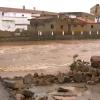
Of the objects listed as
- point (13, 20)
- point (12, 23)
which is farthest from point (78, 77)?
point (13, 20)

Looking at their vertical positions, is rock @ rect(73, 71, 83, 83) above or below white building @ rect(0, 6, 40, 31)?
below

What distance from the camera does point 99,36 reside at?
6575cm

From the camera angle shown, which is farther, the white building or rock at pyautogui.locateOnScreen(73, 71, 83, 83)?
the white building

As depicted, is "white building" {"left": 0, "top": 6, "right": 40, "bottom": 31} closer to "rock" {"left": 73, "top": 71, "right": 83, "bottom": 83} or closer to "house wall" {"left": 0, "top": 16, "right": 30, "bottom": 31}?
"house wall" {"left": 0, "top": 16, "right": 30, "bottom": 31}

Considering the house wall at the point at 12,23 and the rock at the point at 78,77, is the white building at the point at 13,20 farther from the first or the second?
the rock at the point at 78,77

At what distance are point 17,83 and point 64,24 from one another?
48.0 meters

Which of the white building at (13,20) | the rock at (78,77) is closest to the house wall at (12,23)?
the white building at (13,20)

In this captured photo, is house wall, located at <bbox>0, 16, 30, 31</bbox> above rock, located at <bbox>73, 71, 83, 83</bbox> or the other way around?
above

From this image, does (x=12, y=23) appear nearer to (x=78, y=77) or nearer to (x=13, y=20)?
(x=13, y=20)

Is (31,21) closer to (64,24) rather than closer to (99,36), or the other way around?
(64,24)

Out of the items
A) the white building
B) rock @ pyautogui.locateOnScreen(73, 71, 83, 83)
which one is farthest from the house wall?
rock @ pyautogui.locateOnScreen(73, 71, 83, 83)

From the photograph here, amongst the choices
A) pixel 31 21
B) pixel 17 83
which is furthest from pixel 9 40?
pixel 17 83

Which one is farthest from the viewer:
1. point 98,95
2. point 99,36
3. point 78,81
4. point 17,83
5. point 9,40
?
point 99,36

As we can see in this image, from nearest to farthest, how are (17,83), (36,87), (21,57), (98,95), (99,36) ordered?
(17,83) < (98,95) < (36,87) < (21,57) < (99,36)
